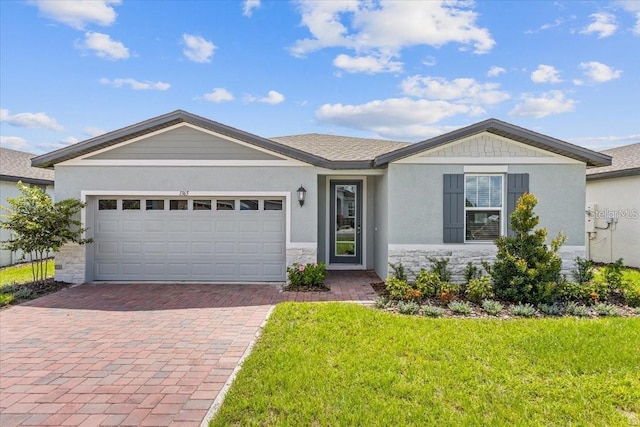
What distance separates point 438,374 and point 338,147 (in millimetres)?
8443

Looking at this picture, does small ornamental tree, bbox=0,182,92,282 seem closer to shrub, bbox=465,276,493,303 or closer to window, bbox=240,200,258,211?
window, bbox=240,200,258,211

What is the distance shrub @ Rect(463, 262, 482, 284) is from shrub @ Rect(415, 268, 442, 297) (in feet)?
3.35

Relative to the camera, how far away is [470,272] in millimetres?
8625

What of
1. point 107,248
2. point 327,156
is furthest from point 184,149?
point 327,156

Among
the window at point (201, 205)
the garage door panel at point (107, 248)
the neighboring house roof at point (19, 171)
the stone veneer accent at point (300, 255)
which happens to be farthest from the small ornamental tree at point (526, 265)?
the neighboring house roof at point (19, 171)

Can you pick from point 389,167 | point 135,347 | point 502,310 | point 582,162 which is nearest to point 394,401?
point 135,347

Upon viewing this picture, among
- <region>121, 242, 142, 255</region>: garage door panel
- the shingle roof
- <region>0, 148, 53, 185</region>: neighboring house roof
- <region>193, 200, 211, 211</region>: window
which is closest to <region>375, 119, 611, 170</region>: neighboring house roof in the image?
the shingle roof

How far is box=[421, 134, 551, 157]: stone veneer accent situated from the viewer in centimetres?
905

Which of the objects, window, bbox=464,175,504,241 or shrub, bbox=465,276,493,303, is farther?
window, bbox=464,175,504,241

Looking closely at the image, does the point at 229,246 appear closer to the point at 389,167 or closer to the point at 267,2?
the point at 389,167

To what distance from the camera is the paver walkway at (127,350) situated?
3660 mm

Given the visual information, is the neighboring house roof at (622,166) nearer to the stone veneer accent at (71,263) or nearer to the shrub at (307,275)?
the shrub at (307,275)

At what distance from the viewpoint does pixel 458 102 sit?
47.5 ft

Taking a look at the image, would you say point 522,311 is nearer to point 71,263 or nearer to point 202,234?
point 202,234
